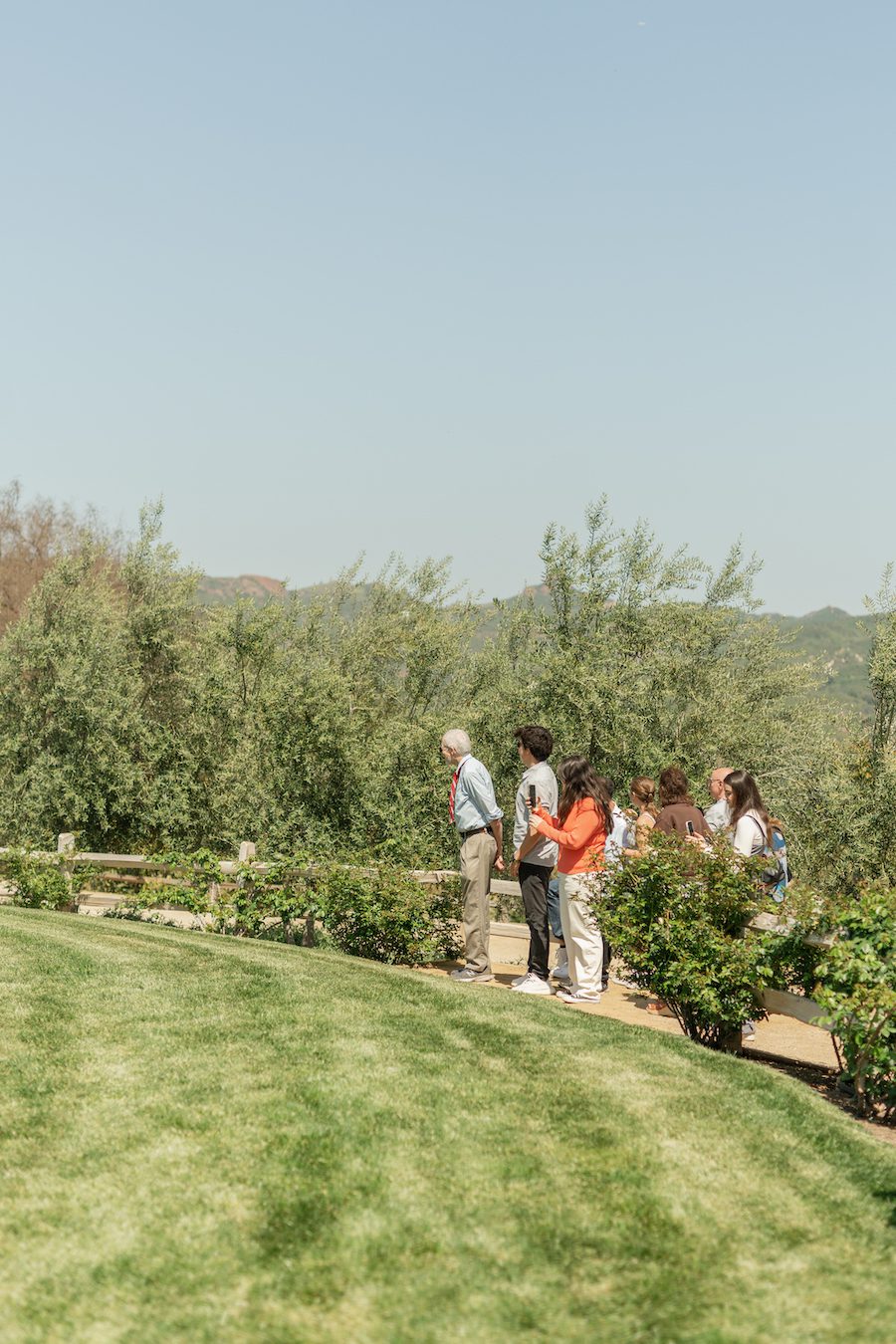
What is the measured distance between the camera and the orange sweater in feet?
28.9

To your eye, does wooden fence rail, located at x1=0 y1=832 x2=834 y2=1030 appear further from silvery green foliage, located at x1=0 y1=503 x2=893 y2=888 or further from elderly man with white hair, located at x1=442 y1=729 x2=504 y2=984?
silvery green foliage, located at x1=0 y1=503 x2=893 y2=888

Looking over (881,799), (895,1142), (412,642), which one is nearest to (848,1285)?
(895,1142)

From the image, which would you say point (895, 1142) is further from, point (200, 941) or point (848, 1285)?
point (200, 941)

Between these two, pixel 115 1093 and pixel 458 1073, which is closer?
pixel 115 1093

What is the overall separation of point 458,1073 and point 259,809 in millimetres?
17545

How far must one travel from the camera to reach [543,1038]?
7078 mm

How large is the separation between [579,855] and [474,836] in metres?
1.14

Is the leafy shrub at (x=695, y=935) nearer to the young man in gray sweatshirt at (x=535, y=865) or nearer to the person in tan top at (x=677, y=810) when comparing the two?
the person in tan top at (x=677, y=810)

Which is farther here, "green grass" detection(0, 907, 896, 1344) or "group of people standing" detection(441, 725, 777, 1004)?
"group of people standing" detection(441, 725, 777, 1004)

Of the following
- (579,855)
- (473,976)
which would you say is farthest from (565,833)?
(473,976)

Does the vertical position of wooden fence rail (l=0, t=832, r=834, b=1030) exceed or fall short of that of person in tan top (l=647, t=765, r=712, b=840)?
it falls short

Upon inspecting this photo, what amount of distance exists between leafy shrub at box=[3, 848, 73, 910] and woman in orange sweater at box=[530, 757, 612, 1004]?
8655 millimetres

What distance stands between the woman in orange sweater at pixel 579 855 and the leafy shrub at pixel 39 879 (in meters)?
8.66

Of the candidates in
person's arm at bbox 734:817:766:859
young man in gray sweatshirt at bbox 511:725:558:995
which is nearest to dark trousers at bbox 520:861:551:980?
young man in gray sweatshirt at bbox 511:725:558:995
